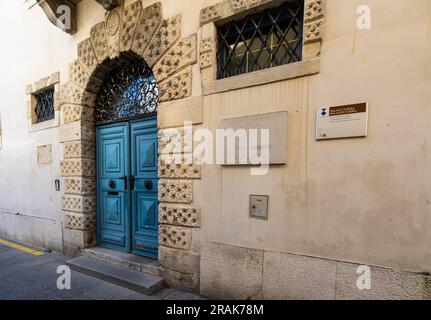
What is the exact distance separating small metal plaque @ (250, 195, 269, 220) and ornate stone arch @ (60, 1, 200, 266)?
71 centimetres

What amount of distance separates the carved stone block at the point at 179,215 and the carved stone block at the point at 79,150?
193 cm

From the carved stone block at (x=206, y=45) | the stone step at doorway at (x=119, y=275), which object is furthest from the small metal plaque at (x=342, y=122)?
the stone step at doorway at (x=119, y=275)

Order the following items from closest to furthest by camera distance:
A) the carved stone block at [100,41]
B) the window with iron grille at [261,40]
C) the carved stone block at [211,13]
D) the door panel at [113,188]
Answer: the window with iron grille at [261,40], the carved stone block at [211,13], the carved stone block at [100,41], the door panel at [113,188]

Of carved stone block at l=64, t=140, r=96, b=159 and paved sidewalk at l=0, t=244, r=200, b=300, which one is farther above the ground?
carved stone block at l=64, t=140, r=96, b=159

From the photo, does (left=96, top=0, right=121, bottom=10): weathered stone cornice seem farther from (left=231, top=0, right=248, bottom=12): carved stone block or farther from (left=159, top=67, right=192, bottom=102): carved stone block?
(left=231, top=0, right=248, bottom=12): carved stone block

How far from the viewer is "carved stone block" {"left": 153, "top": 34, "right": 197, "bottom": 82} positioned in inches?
107

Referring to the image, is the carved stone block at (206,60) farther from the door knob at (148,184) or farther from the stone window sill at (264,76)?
the door knob at (148,184)

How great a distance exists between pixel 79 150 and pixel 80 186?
64 cm

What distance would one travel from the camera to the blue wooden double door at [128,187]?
3348 mm

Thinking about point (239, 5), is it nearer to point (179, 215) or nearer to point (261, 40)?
point (261, 40)

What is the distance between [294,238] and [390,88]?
1.58 meters

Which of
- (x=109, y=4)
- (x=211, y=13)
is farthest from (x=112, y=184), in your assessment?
(x=211, y=13)

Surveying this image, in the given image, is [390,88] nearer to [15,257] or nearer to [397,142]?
[397,142]

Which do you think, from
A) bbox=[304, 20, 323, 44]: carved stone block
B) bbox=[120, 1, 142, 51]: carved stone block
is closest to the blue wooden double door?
bbox=[120, 1, 142, 51]: carved stone block
